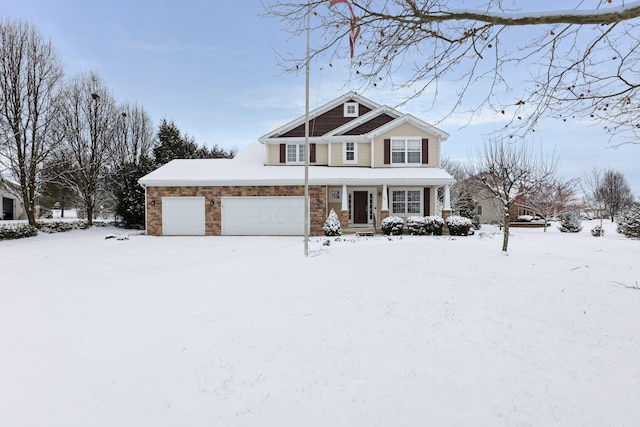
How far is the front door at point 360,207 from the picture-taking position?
20.5 meters

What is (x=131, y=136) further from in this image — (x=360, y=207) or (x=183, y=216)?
(x=360, y=207)

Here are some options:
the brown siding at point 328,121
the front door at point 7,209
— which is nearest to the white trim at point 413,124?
the brown siding at point 328,121

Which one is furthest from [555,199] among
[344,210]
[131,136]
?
[131,136]

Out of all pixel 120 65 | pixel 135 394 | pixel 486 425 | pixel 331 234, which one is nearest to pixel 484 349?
pixel 486 425

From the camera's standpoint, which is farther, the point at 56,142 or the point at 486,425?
the point at 56,142

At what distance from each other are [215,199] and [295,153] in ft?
18.3

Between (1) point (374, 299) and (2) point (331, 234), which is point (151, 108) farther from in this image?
(1) point (374, 299)

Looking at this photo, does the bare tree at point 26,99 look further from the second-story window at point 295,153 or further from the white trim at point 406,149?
the white trim at point 406,149

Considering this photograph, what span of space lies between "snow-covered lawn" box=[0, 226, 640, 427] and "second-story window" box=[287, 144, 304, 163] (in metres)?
12.9

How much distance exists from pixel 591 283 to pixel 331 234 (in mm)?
11347

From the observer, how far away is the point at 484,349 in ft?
13.8

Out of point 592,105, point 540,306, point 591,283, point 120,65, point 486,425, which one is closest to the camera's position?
point 486,425

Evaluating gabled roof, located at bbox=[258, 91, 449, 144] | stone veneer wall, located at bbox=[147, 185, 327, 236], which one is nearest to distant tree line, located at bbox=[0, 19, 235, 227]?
stone veneer wall, located at bbox=[147, 185, 327, 236]

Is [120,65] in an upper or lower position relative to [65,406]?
upper
